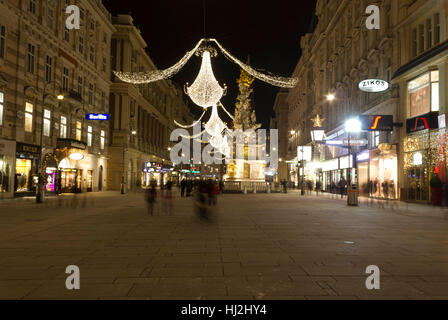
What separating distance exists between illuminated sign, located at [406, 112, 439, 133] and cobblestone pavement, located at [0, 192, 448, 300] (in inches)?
479

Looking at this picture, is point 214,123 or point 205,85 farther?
point 214,123

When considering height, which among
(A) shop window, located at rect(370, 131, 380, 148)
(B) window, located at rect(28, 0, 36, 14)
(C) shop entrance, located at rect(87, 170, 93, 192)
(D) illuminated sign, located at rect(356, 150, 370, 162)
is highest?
(B) window, located at rect(28, 0, 36, 14)

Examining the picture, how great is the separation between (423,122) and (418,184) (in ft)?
14.6

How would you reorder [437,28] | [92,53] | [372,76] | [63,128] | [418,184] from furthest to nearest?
1. [92,53]
2. [63,128]
3. [372,76]
4. [418,184]
5. [437,28]

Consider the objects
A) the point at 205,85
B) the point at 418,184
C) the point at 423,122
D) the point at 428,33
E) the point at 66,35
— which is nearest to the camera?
the point at 205,85

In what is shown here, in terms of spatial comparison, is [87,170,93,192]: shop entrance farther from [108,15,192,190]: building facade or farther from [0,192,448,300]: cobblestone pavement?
[0,192,448,300]: cobblestone pavement

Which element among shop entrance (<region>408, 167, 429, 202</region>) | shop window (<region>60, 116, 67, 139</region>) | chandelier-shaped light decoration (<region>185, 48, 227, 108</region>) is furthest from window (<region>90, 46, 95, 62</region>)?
shop entrance (<region>408, 167, 429, 202</region>)

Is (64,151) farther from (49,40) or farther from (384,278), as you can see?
(384,278)

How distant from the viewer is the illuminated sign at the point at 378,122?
28.7m

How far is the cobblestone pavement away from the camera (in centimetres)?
595

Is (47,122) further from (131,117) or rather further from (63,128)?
(131,117)

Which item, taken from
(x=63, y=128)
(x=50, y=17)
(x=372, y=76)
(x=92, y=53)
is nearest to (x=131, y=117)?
(x=92, y=53)

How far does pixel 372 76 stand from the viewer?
3572 cm
